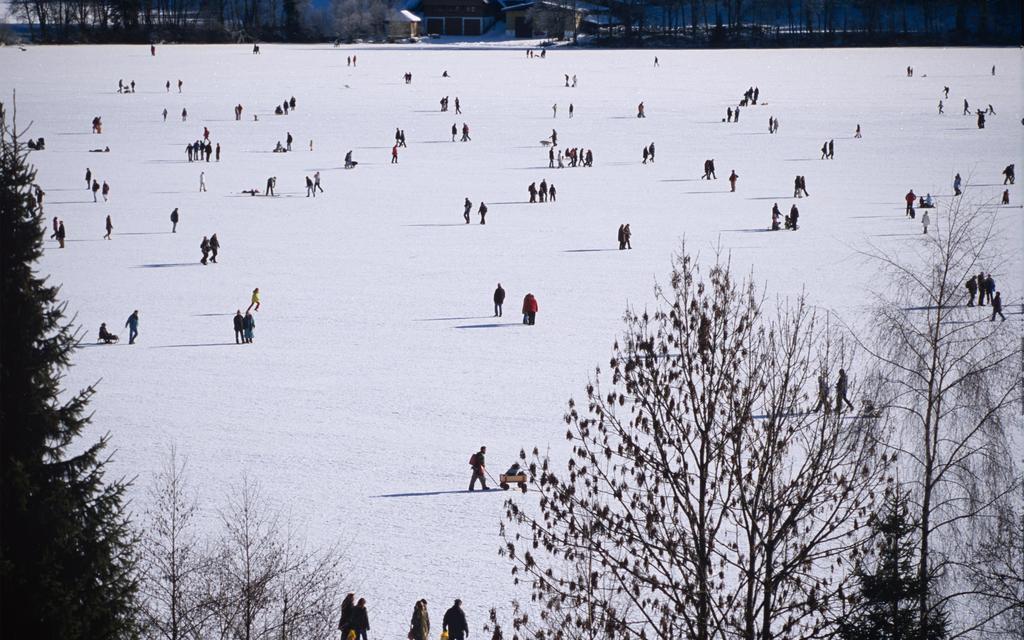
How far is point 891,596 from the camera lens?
773 cm

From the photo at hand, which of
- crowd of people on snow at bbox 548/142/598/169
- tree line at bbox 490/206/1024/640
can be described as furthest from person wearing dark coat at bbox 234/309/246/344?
crowd of people on snow at bbox 548/142/598/169

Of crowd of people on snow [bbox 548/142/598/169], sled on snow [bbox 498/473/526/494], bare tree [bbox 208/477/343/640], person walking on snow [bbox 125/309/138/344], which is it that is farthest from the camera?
crowd of people on snow [bbox 548/142/598/169]

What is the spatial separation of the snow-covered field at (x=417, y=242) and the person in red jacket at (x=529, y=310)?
413 millimetres

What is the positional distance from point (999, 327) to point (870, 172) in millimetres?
28238

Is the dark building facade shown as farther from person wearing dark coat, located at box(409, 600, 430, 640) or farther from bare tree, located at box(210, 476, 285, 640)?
person wearing dark coat, located at box(409, 600, 430, 640)

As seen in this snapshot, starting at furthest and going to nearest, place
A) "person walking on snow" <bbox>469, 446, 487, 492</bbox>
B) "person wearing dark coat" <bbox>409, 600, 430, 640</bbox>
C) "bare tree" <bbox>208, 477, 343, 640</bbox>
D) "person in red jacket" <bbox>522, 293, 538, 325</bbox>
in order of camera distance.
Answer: "person in red jacket" <bbox>522, 293, 538, 325</bbox> < "person walking on snow" <bbox>469, 446, 487, 492</bbox> < "person wearing dark coat" <bbox>409, 600, 430, 640</bbox> < "bare tree" <bbox>208, 477, 343, 640</bbox>

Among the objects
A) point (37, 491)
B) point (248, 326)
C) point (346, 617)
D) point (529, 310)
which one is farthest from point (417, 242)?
point (37, 491)

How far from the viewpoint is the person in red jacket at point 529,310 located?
69.7ft

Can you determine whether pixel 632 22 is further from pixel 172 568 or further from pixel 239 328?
pixel 172 568

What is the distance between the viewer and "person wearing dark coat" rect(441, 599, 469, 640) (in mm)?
10273

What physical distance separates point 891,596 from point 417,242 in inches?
856

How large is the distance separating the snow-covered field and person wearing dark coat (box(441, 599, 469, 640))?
742mm

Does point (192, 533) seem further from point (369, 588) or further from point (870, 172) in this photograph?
point (870, 172)

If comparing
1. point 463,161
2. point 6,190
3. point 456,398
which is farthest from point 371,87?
point 6,190
